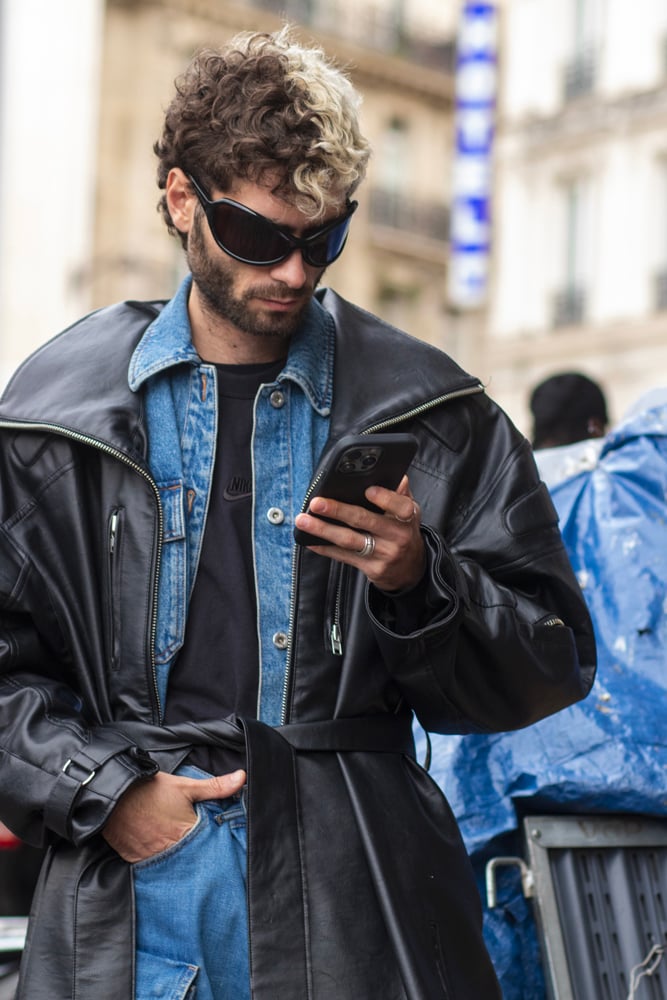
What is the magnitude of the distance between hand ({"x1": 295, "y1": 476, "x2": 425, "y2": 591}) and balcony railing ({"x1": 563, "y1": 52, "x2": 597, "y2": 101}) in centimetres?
2359

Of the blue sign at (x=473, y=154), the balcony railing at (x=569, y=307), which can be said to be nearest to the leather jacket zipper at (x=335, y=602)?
the balcony railing at (x=569, y=307)

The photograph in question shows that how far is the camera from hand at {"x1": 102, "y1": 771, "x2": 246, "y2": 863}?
2693mm

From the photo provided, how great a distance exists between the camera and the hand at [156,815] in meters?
2.69

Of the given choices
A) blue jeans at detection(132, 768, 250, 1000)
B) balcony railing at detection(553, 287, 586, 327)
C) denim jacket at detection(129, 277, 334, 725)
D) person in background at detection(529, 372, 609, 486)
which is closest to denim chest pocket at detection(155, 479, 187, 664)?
denim jacket at detection(129, 277, 334, 725)

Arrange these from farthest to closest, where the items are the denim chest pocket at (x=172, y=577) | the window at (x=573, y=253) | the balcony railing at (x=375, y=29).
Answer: the balcony railing at (x=375, y=29)
the window at (x=573, y=253)
the denim chest pocket at (x=172, y=577)

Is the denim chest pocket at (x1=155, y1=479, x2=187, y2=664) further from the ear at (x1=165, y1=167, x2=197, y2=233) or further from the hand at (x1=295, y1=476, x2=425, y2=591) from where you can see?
the ear at (x1=165, y1=167, x2=197, y2=233)

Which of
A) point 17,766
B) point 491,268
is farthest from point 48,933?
point 491,268

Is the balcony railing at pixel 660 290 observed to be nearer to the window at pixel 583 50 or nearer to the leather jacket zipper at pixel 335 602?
the window at pixel 583 50

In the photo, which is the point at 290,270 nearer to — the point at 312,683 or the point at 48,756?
the point at 312,683

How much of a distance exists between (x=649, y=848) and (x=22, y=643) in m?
1.74

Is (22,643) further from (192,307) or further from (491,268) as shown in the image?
(491,268)

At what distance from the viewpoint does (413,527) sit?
2637 mm

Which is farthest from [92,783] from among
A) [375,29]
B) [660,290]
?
[375,29]

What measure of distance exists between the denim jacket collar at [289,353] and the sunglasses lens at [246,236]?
8.7 inches
